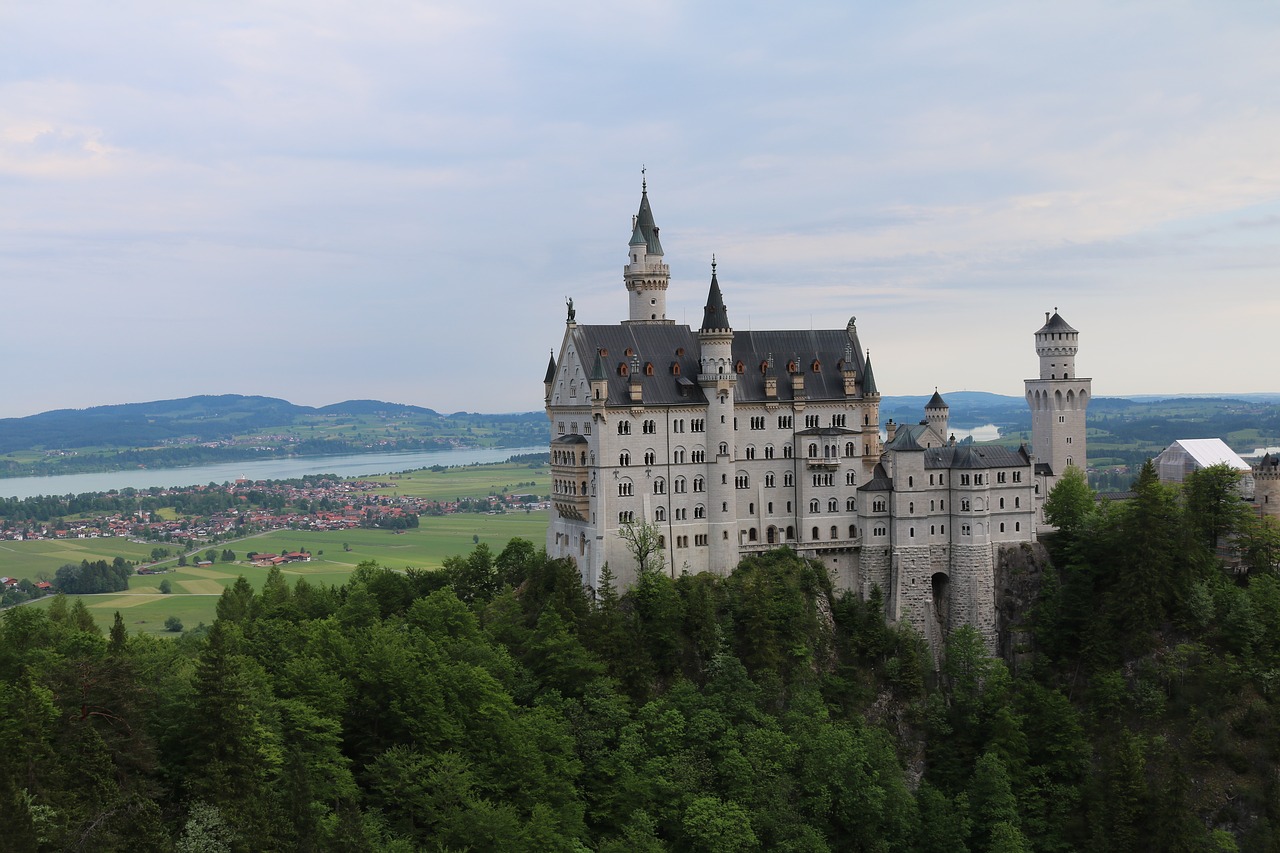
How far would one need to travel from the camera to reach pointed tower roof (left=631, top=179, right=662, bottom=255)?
101 meters

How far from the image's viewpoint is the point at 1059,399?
106 m

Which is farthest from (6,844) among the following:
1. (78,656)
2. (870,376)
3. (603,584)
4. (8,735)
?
(870,376)

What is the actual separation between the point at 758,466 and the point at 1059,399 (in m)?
27.6

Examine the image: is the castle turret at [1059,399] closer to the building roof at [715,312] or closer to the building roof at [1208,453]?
the building roof at [1208,453]

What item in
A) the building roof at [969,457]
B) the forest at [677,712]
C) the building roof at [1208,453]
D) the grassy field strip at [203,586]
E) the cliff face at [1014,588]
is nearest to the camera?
the forest at [677,712]

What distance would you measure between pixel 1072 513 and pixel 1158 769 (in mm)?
21644

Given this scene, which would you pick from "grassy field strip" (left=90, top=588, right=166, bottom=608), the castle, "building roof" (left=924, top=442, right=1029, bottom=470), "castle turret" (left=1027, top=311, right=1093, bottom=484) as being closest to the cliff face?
the castle

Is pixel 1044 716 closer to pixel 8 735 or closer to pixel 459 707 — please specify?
pixel 459 707

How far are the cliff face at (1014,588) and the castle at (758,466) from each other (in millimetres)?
1023

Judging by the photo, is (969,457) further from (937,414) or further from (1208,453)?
(1208,453)

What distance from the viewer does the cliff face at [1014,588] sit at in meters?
97.7

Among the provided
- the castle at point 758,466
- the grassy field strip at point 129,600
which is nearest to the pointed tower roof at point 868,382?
the castle at point 758,466

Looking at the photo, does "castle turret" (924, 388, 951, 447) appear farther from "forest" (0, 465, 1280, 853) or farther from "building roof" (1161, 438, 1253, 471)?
"building roof" (1161, 438, 1253, 471)

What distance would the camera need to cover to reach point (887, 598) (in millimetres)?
97188
